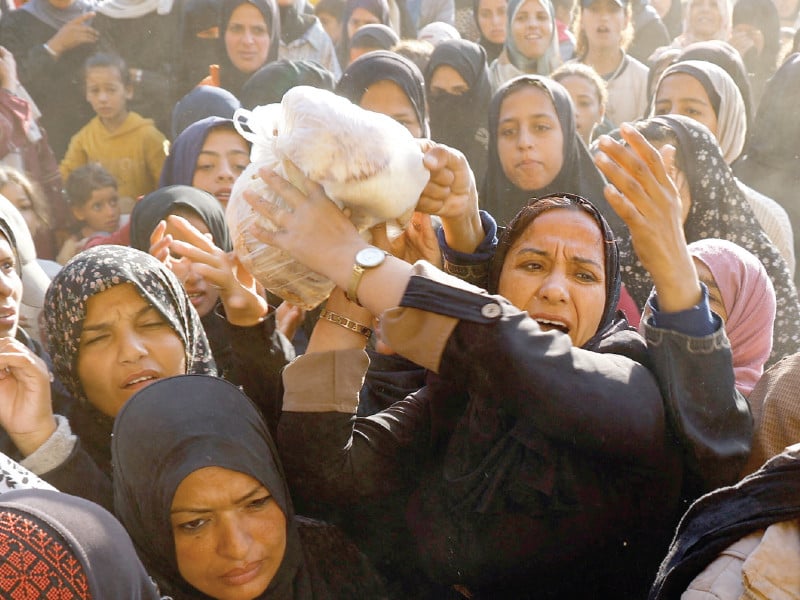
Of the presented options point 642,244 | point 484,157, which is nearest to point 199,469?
point 642,244

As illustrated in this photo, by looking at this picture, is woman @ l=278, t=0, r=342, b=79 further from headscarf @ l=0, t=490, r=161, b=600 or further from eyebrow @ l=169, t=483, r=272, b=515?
headscarf @ l=0, t=490, r=161, b=600

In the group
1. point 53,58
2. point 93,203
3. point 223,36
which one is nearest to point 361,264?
point 93,203

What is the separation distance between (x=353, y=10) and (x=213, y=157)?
3029mm

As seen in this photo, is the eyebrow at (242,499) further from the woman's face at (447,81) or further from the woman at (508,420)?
the woman's face at (447,81)

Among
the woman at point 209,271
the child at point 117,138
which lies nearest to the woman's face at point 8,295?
the woman at point 209,271

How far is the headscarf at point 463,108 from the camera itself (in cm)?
529

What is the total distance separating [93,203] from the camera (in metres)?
5.43

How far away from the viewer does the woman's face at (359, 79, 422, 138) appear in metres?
4.37

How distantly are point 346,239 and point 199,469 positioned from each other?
0.58 m

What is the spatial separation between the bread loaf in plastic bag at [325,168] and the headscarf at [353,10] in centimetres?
518

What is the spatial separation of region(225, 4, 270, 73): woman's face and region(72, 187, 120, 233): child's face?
1.19 metres

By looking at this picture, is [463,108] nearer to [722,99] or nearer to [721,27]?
[722,99]

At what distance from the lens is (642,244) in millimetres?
1710

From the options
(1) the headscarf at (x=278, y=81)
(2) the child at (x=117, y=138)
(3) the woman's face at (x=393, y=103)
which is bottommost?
(2) the child at (x=117, y=138)
